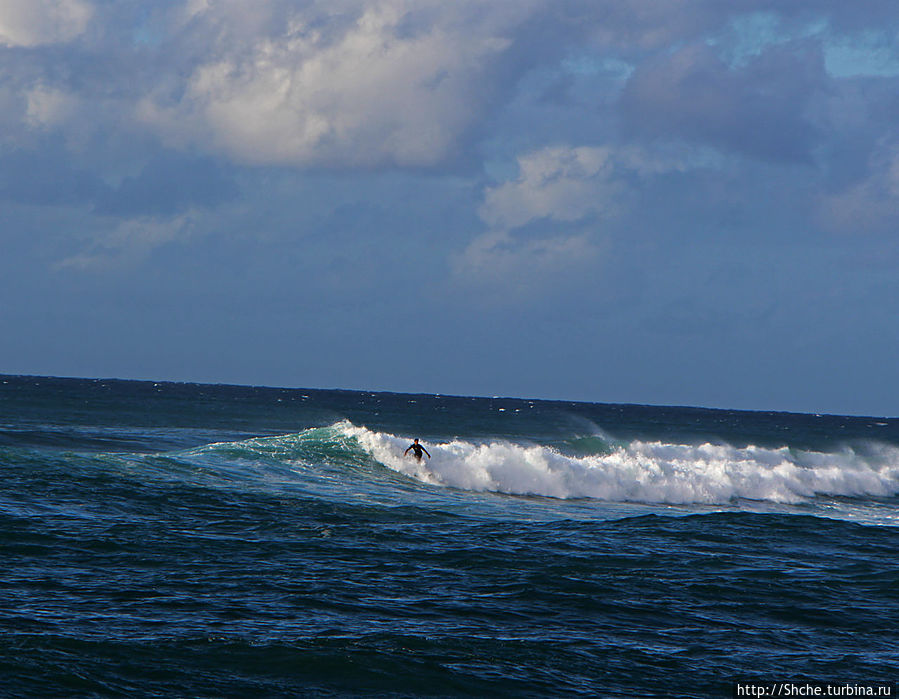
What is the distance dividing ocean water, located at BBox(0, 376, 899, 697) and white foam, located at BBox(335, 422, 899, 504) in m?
0.52

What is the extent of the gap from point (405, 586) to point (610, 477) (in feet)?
64.3

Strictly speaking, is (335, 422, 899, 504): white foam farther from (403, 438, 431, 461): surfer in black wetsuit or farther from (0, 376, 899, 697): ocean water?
(0, 376, 899, 697): ocean water

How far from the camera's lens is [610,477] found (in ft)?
111

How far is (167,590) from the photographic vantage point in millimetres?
14273

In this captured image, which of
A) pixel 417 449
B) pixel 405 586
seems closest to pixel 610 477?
pixel 417 449

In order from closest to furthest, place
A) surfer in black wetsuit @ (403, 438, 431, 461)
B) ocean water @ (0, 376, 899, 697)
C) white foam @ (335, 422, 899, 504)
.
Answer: ocean water @ (0, 376, 899, 697) → white foam @ (335, 422, 899, 504) → surfer in black wetsuit @ (403, 438, 431, 461)

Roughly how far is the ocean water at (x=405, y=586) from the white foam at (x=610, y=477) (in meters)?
0.52

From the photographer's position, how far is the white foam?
3238 centimetres

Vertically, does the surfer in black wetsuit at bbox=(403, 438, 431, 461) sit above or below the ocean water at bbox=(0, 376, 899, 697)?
above

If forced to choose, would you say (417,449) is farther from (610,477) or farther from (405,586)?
(405,586)

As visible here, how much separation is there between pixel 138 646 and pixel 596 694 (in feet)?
18.2

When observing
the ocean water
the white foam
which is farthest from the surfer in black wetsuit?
the ocean water

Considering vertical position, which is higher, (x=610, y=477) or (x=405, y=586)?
(x=610, y=477)

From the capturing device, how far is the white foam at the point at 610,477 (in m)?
32.4
